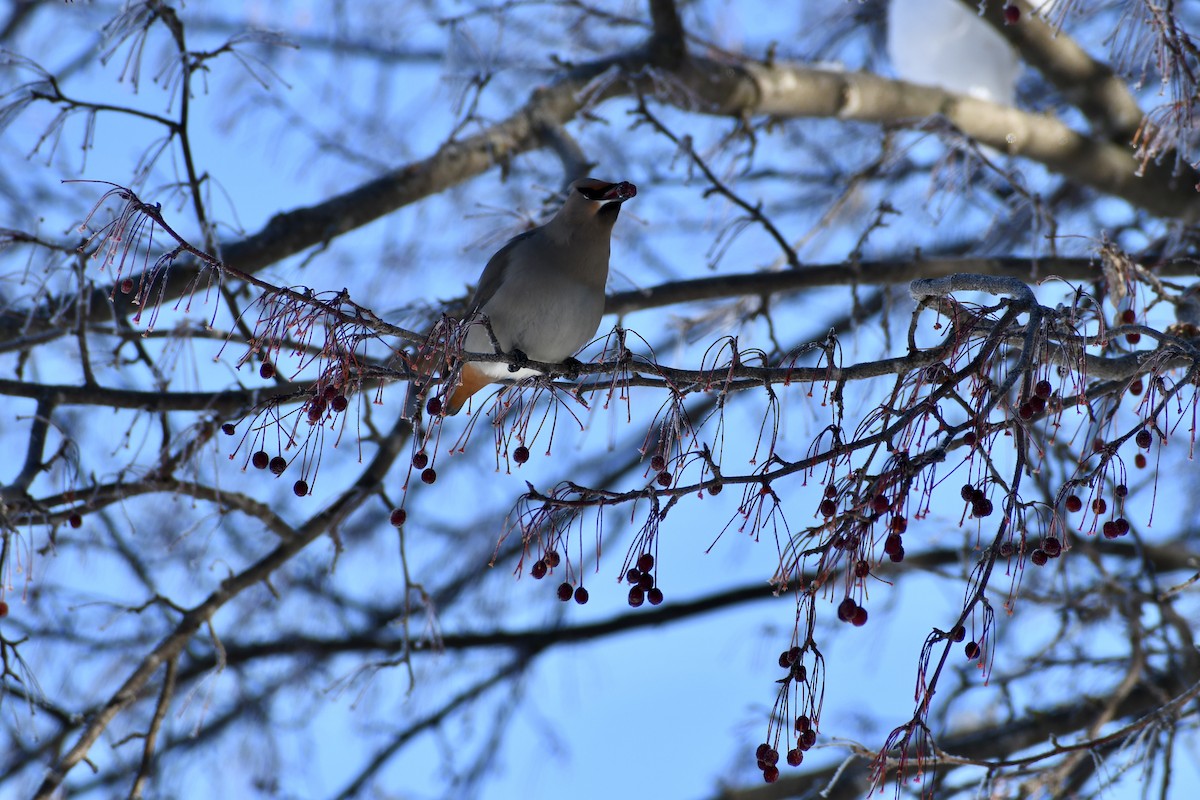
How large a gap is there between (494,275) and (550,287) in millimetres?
276

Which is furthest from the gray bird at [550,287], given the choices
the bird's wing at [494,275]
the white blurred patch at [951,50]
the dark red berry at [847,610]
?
the white blurred patch at [951,50]

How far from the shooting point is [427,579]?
6.23m

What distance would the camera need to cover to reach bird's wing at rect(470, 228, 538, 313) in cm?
360

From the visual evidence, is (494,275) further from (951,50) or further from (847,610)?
(951,50)

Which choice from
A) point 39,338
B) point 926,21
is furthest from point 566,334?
point 926,21

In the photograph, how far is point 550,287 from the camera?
3.46 meters

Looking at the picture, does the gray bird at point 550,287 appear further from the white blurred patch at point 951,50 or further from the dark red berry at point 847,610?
the white blurred patch at point 951,50

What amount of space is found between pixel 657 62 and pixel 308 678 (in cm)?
315

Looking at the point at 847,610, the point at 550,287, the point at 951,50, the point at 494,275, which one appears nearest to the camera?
the point at 847,610

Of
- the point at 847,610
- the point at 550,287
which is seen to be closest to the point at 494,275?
the point at 550,287

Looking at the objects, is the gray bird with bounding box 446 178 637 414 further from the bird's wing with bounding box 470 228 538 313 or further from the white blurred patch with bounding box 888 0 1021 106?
the white blurred patch with bounding box 888 0 1021 106

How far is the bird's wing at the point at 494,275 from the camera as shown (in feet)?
11.8

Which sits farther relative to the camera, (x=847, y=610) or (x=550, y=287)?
(x=550, y=287)

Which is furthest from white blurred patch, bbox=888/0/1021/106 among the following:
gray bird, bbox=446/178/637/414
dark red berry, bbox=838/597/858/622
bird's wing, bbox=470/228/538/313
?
dark red berry, bbox=838/597/858/622
